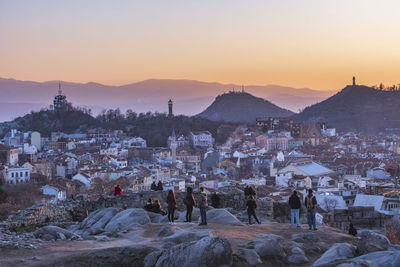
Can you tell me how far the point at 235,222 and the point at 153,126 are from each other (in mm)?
95443

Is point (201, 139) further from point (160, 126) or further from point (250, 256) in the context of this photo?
point (250, 256)

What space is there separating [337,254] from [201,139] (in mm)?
89156

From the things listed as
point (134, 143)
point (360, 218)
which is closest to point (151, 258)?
point (360, 218)

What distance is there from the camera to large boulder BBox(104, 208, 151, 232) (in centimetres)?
1225

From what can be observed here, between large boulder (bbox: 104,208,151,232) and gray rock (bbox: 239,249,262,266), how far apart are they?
12.2ft

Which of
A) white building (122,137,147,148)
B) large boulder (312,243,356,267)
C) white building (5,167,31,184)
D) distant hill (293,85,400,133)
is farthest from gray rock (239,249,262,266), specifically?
distant hill (293,85,400,133)

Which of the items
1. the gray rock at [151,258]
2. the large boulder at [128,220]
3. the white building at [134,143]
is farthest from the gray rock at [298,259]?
the white building at [134,143]

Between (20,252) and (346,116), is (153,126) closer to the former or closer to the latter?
(346,116)

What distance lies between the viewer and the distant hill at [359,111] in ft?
428

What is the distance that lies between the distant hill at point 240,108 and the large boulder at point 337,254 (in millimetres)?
162975

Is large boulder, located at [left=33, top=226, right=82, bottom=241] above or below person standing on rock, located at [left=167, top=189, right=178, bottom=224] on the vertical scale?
below

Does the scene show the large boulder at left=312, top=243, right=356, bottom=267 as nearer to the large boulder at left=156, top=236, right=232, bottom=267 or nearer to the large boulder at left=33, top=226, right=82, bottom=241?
the large boulder at left=156, top=236, right=232, bottom=267

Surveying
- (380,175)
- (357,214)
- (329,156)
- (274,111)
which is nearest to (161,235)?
(357,214)

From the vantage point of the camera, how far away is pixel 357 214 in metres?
14.1
